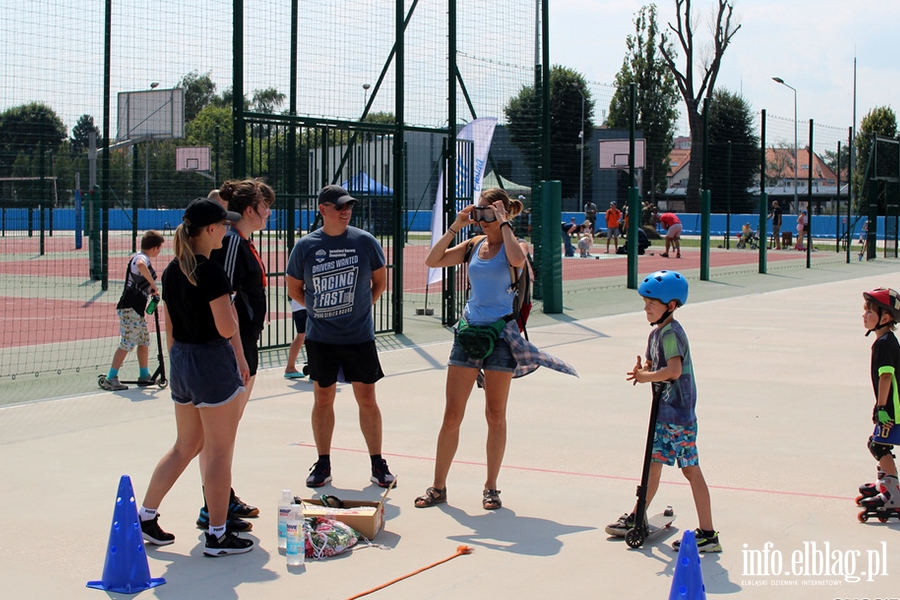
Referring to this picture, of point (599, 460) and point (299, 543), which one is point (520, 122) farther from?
point (299, 543)

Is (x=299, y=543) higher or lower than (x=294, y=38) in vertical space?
lower

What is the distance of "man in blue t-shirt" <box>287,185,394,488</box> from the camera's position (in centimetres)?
622

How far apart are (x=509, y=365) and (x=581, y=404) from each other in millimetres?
3044

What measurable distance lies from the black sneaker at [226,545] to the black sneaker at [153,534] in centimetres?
25

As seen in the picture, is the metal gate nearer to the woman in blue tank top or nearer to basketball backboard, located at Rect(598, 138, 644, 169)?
the woman in blue tank top

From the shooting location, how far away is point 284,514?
4.93 m

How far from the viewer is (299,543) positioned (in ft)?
16.1

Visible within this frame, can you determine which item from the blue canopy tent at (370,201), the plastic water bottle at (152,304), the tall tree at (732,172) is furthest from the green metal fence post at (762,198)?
the plastic water bottle at (152,304)

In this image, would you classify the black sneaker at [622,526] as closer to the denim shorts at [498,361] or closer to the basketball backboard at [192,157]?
the denim shorts at [498,361]

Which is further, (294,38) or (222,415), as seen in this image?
(294,38)

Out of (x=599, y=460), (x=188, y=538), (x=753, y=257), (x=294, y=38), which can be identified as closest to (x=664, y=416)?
(x=599, y=460)

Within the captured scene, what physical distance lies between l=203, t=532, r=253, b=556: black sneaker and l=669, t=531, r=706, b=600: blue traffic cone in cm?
222

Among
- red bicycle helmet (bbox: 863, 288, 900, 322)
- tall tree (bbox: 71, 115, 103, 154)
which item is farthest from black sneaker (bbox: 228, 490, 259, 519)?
tall tree (bbox: 71, 115, 103, 154)

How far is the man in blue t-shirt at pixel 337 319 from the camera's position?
6.22 meters
